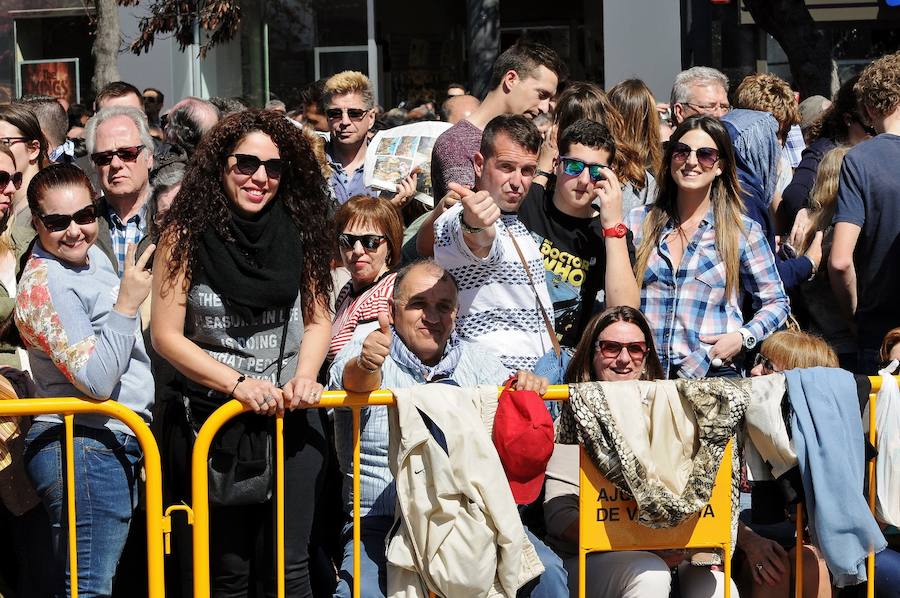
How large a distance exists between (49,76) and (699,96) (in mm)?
12911

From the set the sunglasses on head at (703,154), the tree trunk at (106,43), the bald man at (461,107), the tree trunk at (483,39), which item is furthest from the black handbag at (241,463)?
the tree trunk at (106,43)

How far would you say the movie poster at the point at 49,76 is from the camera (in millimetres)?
17297

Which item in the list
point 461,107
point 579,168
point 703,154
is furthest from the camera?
point 461,107

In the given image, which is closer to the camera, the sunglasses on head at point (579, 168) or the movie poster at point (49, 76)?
the sunglasses on head at point (579, 168)

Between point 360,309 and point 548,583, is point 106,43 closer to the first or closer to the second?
point 360,309

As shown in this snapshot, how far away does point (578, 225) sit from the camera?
16.6 feet

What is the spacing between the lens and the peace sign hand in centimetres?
387

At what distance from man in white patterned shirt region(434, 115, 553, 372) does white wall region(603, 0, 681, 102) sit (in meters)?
11.0

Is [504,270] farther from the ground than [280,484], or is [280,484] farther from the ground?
[504,270]

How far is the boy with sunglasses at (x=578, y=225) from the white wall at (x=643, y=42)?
10.7 m

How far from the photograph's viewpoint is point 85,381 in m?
3.88

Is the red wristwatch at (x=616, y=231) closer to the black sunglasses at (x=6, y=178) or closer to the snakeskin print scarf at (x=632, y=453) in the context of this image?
the snakeskin print scarf at (x=632, y=453)

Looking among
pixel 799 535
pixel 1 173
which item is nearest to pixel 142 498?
pixel 1 173

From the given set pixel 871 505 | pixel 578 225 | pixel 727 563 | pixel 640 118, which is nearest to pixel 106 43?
pixel 640 118
